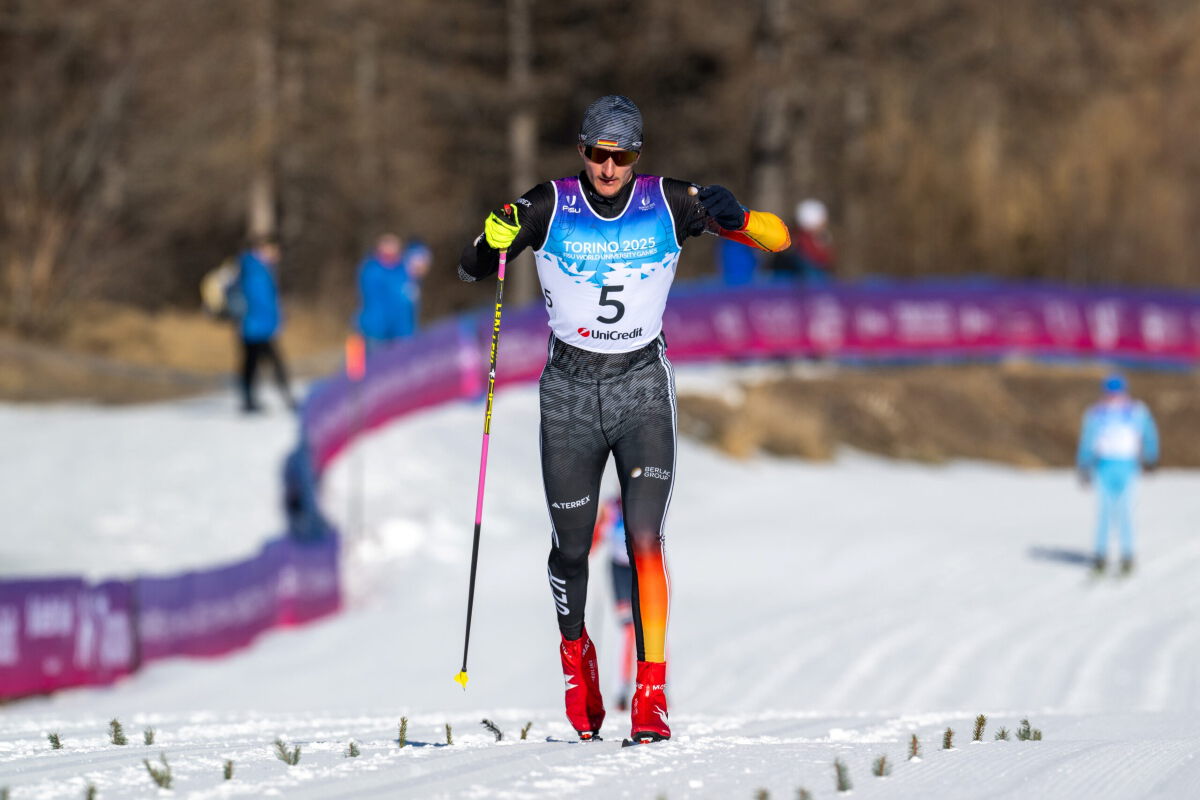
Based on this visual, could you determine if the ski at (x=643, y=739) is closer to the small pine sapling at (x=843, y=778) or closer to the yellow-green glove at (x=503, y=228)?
the small pine sapling at (x=843, y=778)

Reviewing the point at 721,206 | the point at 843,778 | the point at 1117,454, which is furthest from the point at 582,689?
the point at 1117,454

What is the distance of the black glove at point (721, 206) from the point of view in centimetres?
611

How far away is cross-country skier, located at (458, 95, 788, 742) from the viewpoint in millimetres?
6047

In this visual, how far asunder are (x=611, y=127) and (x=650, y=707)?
6.89 ft

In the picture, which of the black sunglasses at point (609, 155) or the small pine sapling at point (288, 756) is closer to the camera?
the small pine sapling at point (288, 756)

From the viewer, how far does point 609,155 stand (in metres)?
6.00

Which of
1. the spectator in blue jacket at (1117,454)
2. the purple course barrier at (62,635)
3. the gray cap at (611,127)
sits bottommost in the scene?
the purple course barrier at (62,635)

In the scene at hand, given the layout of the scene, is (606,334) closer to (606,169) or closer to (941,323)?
(606,169)

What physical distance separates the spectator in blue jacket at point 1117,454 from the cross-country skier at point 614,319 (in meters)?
10.8

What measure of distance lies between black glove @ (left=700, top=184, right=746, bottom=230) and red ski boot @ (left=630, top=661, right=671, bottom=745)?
166 centimetres

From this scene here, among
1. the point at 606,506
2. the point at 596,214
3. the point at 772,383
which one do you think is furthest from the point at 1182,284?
the point at 596,214

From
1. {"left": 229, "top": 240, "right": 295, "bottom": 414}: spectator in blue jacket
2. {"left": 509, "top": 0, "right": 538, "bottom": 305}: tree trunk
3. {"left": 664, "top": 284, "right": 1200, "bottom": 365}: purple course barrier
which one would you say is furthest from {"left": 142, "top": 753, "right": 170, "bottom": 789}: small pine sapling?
{"left": 509, "top": 0, "right": 538, "bottom": 305}: tree trunk

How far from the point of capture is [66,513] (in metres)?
16.5

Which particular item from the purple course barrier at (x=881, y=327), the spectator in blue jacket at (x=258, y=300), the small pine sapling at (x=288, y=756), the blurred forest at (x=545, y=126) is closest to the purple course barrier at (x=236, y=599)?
the spectator in blue jacket at (x=258, y=300)
